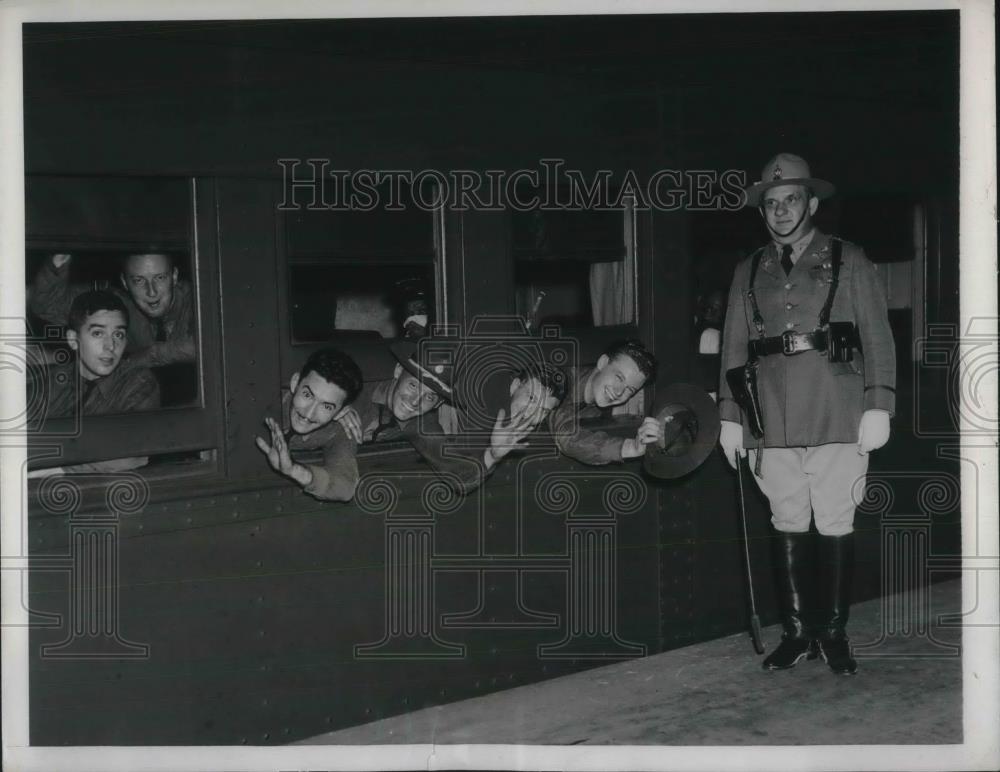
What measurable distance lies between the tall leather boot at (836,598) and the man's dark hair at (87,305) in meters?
2.73

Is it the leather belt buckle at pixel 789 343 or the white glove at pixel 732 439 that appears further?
the white glove at pixel 732 439

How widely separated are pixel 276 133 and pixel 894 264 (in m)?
2.87

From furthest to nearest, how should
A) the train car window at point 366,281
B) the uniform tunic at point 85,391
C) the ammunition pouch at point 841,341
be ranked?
the ammunition pouch at point 841,341
the train car window at point 366,281
the uniform tunic at point 85,391

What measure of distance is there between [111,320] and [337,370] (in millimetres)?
762

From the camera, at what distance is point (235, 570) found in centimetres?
385

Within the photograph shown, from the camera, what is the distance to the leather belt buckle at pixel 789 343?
424 cm

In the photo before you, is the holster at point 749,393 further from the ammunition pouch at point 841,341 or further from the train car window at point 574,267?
the train car window at point 574,267

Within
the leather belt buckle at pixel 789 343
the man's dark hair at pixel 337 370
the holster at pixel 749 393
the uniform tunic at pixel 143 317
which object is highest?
the uniform tunic at pixel 143 317

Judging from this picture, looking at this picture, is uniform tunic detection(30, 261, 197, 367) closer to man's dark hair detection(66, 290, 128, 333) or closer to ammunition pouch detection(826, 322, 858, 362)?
man's dark hair detection(66, 290, 128, 333)

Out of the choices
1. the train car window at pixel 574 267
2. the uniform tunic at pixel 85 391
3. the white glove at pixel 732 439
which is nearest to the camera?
the uniform tunic at pixel 85 391

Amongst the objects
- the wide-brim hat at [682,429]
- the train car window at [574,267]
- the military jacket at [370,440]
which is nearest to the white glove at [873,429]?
the wide-brim hat at [682,429]

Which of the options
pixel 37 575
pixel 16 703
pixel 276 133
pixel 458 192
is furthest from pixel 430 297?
pixel 16 703

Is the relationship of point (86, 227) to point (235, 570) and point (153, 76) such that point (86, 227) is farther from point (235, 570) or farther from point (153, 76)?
point (235, 570)

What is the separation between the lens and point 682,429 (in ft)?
15.1
